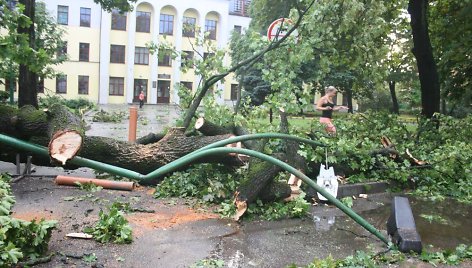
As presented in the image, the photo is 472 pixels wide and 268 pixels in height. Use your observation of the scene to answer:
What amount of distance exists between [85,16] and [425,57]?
1481 inches

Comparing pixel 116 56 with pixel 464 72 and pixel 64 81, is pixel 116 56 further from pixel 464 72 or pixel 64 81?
pixel 464 72

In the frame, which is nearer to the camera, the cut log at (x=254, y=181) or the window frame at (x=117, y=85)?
the cut log at (x=254, y=181)

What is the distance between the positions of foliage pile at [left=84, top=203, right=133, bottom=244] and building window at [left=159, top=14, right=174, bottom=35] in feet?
143

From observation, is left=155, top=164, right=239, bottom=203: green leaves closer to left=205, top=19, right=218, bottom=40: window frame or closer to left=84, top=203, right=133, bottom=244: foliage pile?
→ left=84, top=203, right=133, bottom=244: foliage pile

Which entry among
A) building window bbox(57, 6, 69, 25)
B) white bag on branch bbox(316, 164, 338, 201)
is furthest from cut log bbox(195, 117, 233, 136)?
building window bbox(57, 6, 69, 25)

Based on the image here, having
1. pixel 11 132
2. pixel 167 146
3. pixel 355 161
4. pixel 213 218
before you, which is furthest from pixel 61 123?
pixel 355 161

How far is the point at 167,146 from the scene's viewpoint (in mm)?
6883

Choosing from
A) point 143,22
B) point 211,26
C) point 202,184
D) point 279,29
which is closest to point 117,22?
point 143,22

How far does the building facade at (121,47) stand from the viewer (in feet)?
144

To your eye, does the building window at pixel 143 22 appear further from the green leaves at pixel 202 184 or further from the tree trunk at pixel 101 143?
the green leaves at pixel 202 184

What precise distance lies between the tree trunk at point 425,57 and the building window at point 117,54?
36.1 m

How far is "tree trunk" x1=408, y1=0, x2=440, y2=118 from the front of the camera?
13.5 m

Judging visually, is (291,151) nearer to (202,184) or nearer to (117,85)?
(202,184)

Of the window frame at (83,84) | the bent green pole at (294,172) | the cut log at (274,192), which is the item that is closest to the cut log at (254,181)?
the cut log at (274,192)
